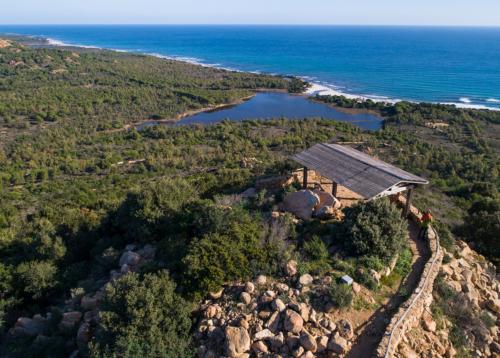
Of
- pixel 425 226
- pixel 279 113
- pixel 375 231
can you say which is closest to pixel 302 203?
pixel 375 231

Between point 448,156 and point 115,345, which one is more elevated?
point 115,345

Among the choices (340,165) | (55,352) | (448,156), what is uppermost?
(340,165)

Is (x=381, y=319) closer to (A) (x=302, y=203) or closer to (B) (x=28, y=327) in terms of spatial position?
(A) (x=302, y=203)

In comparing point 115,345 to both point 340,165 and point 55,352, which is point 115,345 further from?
point 340,165

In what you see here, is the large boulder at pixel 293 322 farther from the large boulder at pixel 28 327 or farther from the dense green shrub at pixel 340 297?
the large boulder at pixel 28 327

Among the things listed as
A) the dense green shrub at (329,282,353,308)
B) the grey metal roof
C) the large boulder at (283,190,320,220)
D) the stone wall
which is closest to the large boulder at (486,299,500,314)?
the stone wall

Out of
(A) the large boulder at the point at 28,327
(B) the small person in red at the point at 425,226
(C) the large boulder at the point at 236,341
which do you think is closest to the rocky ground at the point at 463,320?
(B) the small person in red at the point at 425,226

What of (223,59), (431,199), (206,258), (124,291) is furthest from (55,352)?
(223,59)
